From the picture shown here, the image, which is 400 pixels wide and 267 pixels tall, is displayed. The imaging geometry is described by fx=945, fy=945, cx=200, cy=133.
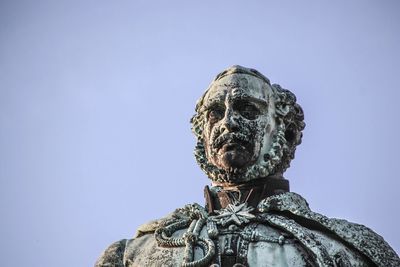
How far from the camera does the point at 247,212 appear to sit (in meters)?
10.3

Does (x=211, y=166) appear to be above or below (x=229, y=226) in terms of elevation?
above

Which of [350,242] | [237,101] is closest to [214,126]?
[237,101]

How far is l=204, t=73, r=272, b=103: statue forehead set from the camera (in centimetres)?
1110

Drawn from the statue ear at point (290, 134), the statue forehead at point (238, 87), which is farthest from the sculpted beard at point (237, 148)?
the statue ear at point (290, 134)

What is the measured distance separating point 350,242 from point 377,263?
357mm

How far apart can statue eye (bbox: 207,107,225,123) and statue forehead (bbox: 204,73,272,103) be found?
13cm

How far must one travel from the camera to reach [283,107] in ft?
37.4

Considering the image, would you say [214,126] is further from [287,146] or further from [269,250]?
[269,250]

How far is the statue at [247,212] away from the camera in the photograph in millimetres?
9828

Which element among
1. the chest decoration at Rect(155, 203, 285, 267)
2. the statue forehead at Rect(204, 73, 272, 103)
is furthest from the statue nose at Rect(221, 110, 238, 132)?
the chest decoration at Rect(155, 203, 285, 267)

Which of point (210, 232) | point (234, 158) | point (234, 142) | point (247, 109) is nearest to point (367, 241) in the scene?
point (210, 232)

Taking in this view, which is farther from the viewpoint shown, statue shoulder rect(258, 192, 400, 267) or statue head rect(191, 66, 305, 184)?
statue head rect(191, 66, 305, 184)

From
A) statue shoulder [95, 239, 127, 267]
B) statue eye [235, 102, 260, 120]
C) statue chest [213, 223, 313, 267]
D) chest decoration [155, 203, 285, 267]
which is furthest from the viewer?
statue eye [235, 102, 260, 120]

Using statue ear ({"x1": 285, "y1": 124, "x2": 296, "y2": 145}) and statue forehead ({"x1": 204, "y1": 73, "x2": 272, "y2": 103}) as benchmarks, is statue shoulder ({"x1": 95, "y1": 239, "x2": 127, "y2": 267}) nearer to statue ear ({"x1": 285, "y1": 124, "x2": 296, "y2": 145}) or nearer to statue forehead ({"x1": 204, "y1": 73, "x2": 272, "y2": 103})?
statue forehead ({"x1": 204, "y1": 73, "x2": 272, "y2": 103})
